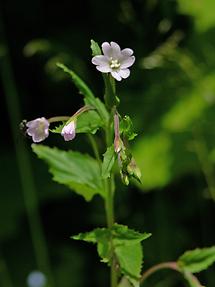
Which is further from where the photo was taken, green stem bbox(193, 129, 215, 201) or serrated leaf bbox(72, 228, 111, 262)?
green stem bbox(193, 129, 215, 201)

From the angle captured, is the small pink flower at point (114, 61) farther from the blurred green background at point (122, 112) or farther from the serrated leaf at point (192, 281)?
the blurred green background at point (122, 112)

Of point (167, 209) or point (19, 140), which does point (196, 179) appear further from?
point (19, 140)

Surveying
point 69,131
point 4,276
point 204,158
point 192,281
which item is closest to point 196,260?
point 192,281

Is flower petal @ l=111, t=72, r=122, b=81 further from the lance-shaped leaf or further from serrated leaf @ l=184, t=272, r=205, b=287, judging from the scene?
serrated leaf @ l=184, t=272, r=205, b=287

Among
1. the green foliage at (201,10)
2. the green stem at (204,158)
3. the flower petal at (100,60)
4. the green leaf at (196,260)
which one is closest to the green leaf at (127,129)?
the flower petal at (100,60)

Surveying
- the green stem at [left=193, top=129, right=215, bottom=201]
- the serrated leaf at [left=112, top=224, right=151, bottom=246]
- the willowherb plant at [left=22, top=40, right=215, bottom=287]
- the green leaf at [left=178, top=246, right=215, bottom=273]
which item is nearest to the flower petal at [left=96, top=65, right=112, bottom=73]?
the willowherb plant at [left=22, top=40, right=215, bottom=287]

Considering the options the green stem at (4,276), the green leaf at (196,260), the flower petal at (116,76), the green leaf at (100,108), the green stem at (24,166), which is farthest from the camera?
the green stem at (24,166)
